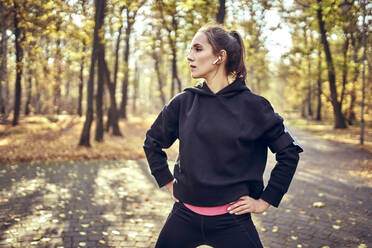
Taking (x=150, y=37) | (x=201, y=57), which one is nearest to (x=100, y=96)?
(x=150, y=37)

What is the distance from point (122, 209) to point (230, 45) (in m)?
4.93

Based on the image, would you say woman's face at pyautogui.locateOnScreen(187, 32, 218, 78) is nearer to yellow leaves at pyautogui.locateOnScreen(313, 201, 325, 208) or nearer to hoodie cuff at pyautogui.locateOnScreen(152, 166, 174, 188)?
hoodie cuff at pyautogui.locateOnScreen(152, 166, 174, 188)

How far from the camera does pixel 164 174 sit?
2396mm

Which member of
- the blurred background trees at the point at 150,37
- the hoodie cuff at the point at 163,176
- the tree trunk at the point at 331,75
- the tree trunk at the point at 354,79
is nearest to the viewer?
the hoodie cuff at the point at 163,176

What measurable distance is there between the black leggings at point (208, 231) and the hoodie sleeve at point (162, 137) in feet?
1.09

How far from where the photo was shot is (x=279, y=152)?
82.9 inches

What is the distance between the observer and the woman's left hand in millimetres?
2033

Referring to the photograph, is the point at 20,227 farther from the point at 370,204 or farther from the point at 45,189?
the point at 370,204

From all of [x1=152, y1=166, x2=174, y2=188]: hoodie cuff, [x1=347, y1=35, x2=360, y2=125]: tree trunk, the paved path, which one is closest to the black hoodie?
[x1=152, y1=166, x2=174, y2=188]: hoodie cuff

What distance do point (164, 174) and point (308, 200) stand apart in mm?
5920

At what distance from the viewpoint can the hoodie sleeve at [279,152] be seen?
6.80ft

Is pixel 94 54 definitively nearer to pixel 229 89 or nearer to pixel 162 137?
pixel 162 137

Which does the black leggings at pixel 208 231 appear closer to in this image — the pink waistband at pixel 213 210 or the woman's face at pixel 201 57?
the pink waistband at pixel 213 210

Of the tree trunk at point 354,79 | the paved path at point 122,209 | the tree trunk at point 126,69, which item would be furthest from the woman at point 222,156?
the tree trunk at point 354,79
